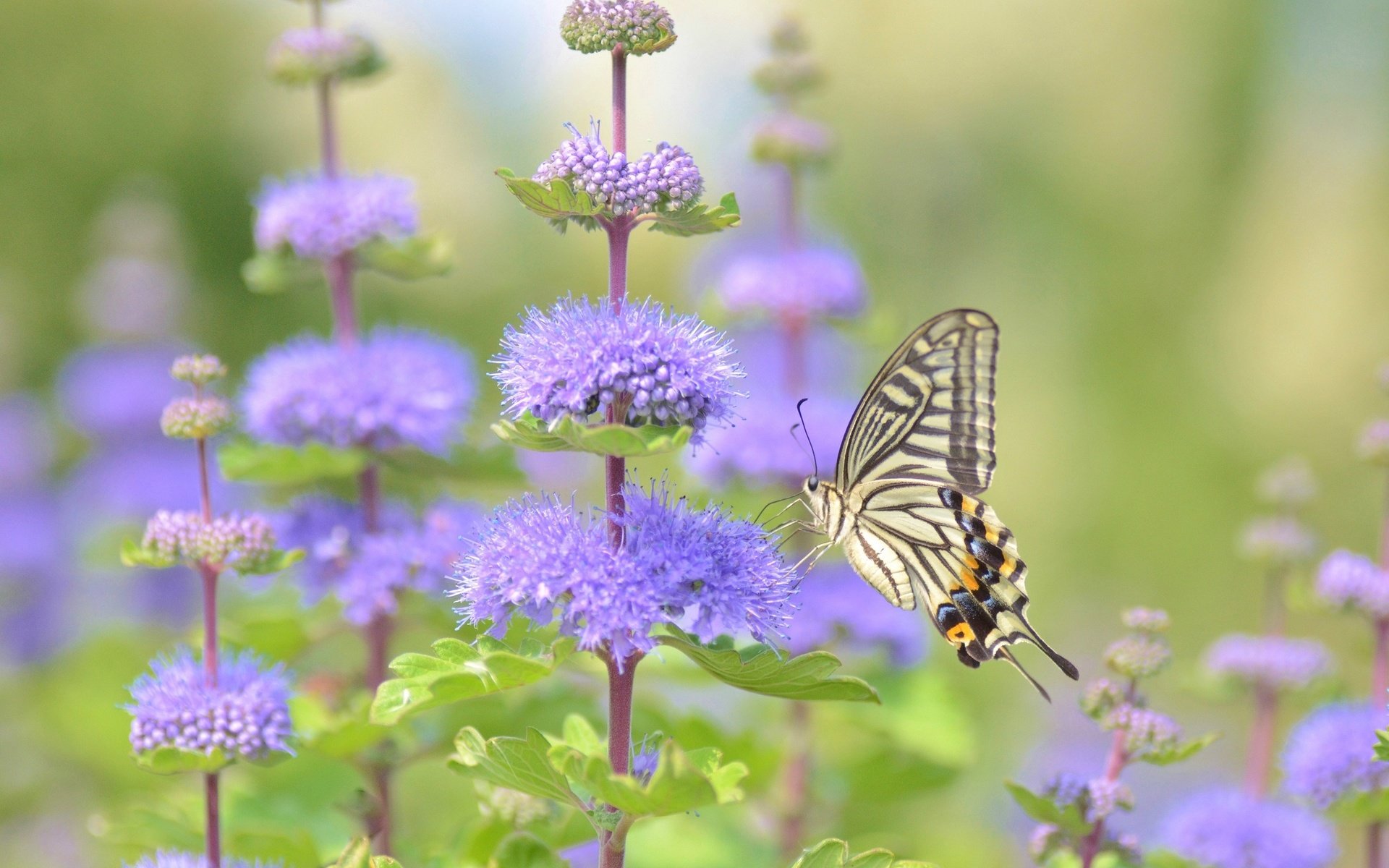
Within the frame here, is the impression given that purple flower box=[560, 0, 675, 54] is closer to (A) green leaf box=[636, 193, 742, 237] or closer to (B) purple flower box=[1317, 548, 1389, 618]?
(A) green leaf box=[636, 193, 742, 237]

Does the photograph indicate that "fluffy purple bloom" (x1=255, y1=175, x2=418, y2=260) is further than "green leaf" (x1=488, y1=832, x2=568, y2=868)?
Yes

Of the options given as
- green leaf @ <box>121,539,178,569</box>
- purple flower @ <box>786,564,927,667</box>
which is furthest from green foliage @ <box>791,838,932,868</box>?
purple flower @ <box>786,564,927,667</box>

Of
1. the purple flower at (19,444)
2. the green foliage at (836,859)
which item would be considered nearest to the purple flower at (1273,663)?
the green foliage at (836,859)

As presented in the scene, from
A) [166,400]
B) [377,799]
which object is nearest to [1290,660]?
[377,799]

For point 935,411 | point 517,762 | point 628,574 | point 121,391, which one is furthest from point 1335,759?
point 121,391

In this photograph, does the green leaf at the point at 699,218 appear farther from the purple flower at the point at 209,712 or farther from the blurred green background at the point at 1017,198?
the blurred green background at the point at 1017,198

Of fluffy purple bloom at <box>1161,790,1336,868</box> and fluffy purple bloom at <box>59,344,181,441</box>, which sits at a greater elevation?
fluffy purple bloom at <box>59,344,181,441</box>

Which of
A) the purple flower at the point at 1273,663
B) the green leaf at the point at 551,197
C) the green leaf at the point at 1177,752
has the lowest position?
the green leaf at the point at 1177,752
